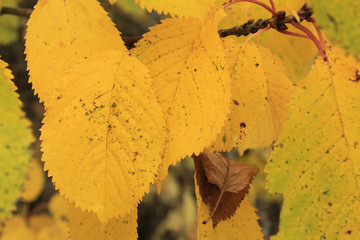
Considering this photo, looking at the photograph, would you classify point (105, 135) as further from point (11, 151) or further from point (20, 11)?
point (20, 11)

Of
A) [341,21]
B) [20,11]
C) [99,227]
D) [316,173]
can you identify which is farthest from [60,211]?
[341,21]

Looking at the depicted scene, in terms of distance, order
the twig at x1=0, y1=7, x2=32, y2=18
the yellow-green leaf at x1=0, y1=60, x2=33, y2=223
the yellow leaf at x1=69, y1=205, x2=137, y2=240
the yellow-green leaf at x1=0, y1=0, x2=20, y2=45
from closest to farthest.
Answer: the yellow-green leaf at x1=0, y1=60, x2=33, y2=223, the yellow leaf at x1=69, y1=205, x2=137, y2=240, the twig at x1=0, y1=7, x2=32, y2=18, the yellow-green leaf at x1=0, y1=0, x2=20, y2=45

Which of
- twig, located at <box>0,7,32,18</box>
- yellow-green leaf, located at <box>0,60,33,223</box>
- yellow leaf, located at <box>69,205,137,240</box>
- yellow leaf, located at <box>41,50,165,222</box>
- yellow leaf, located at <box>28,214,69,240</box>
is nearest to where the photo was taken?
yellow-green leaf, located at <box>0,60,33,223</box>

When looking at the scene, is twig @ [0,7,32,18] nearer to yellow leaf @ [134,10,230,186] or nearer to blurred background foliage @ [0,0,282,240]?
yellow leaf @ [134,10,230,186]

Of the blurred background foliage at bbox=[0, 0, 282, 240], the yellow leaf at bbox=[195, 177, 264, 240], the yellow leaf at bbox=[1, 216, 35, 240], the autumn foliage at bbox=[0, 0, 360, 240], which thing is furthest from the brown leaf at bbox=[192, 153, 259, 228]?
the blurred background foliage at bbox=[0, 0, 282, 240]

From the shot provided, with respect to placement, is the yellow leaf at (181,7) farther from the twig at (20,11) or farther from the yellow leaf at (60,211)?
the yellow leaf at (60,211)

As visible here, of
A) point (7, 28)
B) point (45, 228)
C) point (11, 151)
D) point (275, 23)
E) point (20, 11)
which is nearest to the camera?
point (11, 151)

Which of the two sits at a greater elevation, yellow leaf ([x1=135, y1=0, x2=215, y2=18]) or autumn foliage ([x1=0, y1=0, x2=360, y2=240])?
yellow leaf ([x1=135, y1=0, x2=215, y2=18])

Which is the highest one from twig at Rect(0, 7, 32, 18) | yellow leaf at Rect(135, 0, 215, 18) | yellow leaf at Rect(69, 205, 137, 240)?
yellow leaf at Rect(135, 0, 215, 18)

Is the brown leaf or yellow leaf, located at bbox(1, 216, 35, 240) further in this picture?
yellow leaf, located at bbox(1, 216, 35, 240)
